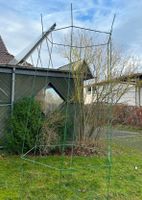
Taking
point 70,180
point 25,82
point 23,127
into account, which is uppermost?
point 25,82

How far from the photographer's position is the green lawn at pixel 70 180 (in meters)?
6.08

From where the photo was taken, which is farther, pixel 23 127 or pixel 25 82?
pixel 25 82

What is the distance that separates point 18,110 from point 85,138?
7.39ft

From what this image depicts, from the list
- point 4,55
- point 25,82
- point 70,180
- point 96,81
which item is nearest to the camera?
point 70,180

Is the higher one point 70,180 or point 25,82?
point 25,82

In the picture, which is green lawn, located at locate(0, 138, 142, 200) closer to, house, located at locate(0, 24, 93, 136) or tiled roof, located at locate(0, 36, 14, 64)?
house, located at locate(0, 24, 93, 136)

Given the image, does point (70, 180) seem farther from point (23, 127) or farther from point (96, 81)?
point (96, 81)

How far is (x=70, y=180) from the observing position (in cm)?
694

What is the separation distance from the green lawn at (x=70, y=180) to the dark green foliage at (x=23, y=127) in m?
0.61

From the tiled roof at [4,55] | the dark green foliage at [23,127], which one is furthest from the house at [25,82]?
the tiled roof at [4,55]

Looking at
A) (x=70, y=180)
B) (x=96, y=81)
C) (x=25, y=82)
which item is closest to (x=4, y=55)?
(x=25, y=82)

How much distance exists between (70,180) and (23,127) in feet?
10.7

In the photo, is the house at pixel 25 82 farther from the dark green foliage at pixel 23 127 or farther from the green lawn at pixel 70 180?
the green lawn at pixel 70 180

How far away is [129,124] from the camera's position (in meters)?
21.7
